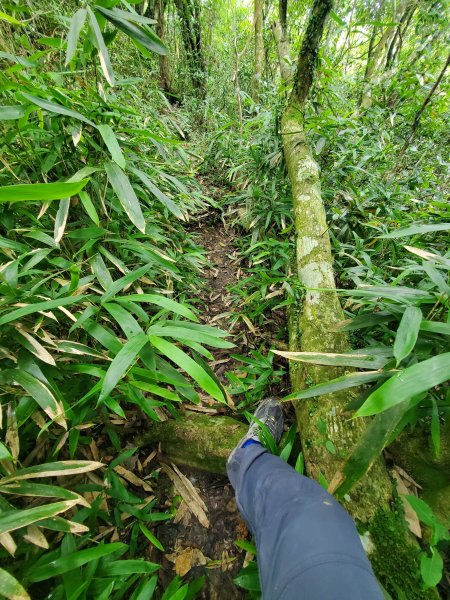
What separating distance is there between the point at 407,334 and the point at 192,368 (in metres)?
0.56

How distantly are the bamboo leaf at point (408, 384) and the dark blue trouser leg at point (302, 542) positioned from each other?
0.44 meters

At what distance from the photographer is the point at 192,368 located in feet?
2.39

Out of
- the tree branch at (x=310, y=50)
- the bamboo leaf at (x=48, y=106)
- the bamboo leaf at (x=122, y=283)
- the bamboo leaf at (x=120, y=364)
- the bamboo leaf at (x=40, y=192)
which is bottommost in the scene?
the bamboo leaf at (x=120, y=364)

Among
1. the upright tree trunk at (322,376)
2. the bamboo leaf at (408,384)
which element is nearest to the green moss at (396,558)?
the upright tree trunk at (322,376)

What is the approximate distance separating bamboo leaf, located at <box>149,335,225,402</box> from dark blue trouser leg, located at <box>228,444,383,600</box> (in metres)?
0.45

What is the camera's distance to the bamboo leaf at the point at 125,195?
115 centimetres

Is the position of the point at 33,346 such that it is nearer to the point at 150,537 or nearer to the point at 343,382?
the point at 150,537

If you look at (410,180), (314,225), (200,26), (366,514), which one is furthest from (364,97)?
(366,514)

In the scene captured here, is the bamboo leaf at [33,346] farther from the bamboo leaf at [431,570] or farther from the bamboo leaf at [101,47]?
the bamboo leaf at [431,570]

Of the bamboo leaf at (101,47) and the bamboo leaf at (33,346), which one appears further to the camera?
the bamboo leaf at (101,47)

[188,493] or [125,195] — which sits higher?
[125,195]

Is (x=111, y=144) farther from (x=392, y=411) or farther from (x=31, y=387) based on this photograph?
(x=392, y=411)

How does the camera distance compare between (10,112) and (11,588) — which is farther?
(10,112)

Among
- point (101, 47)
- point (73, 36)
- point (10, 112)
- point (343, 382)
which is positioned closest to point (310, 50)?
point (101, 47)
